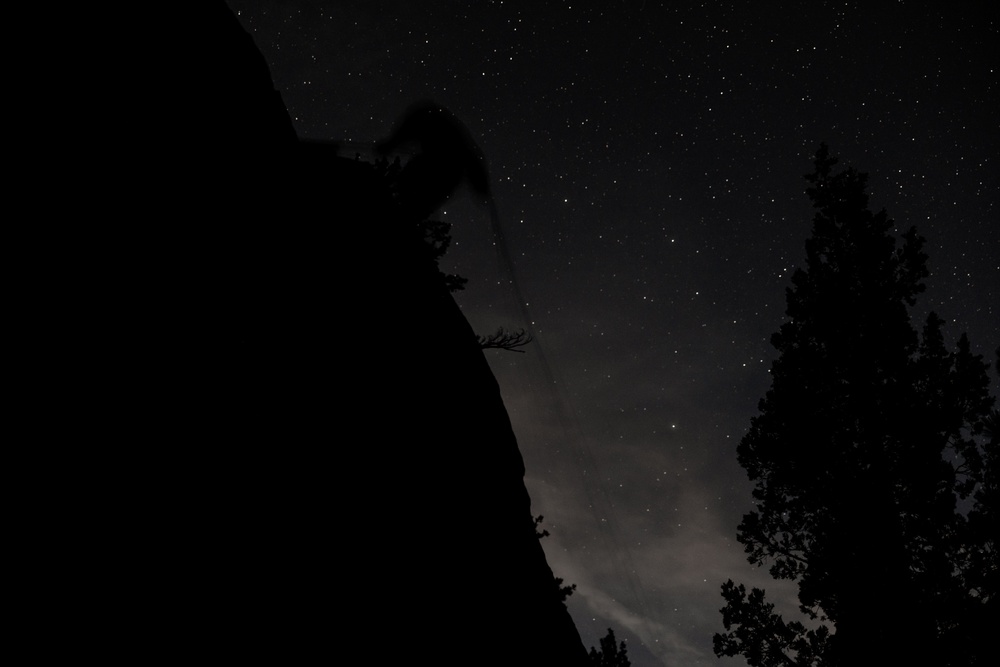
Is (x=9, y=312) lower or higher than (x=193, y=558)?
higher

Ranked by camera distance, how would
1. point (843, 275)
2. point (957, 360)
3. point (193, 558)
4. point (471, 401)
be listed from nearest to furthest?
point (193, 558), point (471, 401), point (957, 360), point (843, 275)

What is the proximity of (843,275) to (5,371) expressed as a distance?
45.5ft

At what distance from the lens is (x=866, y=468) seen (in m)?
10.0

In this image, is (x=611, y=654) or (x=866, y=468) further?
(x=611, y=654)

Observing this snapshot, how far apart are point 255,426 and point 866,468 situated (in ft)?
36.4

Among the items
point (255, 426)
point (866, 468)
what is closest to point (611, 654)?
point (866, 468)

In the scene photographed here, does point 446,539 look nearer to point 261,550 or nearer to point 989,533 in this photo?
point 261,550

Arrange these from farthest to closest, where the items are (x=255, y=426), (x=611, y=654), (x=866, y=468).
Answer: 1. (x=611, y=654)
2. (x=866, y=468)
3. (x=255, y=426)

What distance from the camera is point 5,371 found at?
2646 millimetres

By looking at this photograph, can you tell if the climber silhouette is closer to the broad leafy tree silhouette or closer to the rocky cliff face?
the rocky cliff face

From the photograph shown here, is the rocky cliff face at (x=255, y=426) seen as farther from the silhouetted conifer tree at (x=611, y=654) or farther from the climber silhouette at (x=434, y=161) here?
the silhouetted conifer tree at (x=611, y=654)

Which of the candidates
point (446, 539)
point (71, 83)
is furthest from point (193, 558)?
point (71, 83)

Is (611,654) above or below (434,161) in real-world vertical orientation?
below

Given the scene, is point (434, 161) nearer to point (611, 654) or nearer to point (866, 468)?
point (866, 468)
